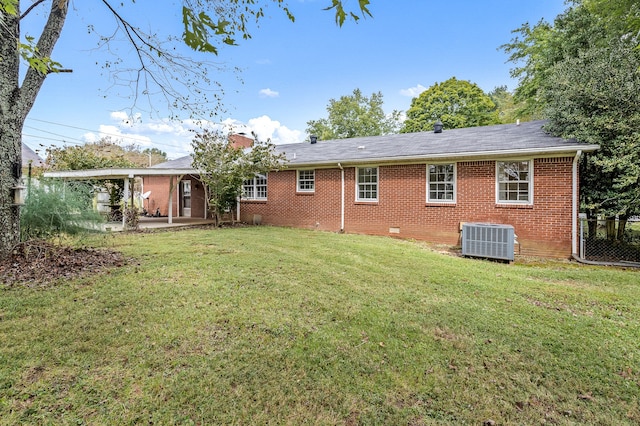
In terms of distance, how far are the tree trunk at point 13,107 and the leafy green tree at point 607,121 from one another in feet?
39.8

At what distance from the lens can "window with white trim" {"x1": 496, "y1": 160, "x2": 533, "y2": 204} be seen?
914 centimetres

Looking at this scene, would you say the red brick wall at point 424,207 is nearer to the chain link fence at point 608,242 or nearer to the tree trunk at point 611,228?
the chain link fence at point 608,242

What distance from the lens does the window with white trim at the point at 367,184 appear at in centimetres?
1182

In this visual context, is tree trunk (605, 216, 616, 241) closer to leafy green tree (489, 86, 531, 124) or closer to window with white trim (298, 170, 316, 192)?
leafy green tree (489, 86, 531, 124)

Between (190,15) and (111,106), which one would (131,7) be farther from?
(190,15)

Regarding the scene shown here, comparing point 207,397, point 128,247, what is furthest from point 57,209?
point 207,397

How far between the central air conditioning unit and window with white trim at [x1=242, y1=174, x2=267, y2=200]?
904 centimetres

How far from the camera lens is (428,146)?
37.6 feet

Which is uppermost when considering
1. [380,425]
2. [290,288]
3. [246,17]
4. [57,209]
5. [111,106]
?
[246,17]

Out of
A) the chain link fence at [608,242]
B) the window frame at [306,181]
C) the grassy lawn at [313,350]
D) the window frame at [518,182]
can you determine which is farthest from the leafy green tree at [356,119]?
the grassy lawn at [313,350]

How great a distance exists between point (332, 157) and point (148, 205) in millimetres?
13508

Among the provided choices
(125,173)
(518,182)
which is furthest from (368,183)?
(125,173)

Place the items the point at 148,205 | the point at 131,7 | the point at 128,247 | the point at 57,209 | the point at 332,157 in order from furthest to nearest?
the point at 148,205, the point at 332,157, the point at 128,247, the point at 57,209, the point at 131,7

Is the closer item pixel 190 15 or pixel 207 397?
pixel 207 397
